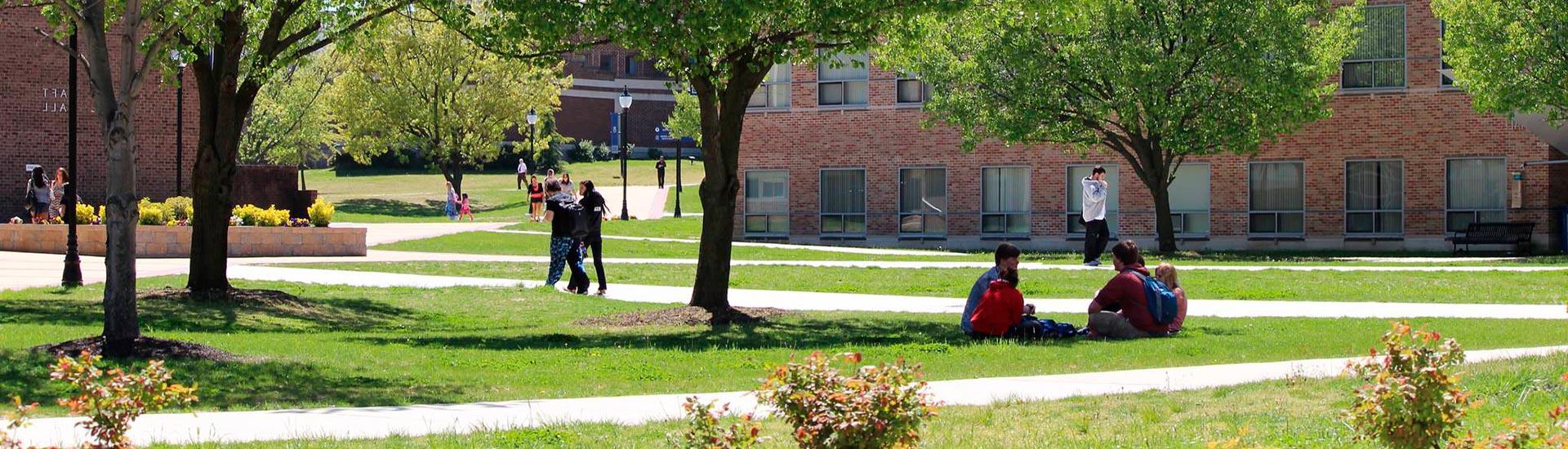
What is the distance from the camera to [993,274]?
14.5 metres

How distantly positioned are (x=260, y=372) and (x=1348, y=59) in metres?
31.2

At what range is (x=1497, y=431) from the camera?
7965 millimetres

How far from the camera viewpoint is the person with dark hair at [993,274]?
14258 mm

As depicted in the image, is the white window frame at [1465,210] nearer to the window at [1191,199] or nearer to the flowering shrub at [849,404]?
the window at [1191,199]

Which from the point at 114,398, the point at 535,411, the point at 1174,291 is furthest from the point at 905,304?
the point at 114,398

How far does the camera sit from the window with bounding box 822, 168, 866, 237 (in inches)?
1658

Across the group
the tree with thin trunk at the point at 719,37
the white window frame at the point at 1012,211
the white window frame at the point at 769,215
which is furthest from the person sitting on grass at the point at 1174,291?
the white window frame at the point at 769,215

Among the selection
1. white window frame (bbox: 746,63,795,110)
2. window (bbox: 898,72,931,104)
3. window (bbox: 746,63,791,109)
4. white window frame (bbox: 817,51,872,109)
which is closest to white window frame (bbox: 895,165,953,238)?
window (bbox: 898,72,931,104)

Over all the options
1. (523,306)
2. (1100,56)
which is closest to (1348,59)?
(1100,56)

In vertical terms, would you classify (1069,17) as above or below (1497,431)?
above

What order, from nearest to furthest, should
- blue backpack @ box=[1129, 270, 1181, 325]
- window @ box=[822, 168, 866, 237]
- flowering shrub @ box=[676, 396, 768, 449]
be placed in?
flowering shrub @ box=[676, 396, 768, 449] → blue backpack @ box=[1129, 270, 1181, 325] → window @ box=[822, 168, 866, 237]

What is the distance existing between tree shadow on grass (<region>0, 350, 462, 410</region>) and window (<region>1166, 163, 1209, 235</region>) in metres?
30.1

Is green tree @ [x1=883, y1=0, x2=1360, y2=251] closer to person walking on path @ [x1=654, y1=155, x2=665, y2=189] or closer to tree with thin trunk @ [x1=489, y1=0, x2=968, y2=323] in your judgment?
tree with thin trunk @ [x1=489, y1=0, x2=968, y2=323]

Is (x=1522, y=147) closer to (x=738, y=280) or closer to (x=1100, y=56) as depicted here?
(x=1100, y=56)
